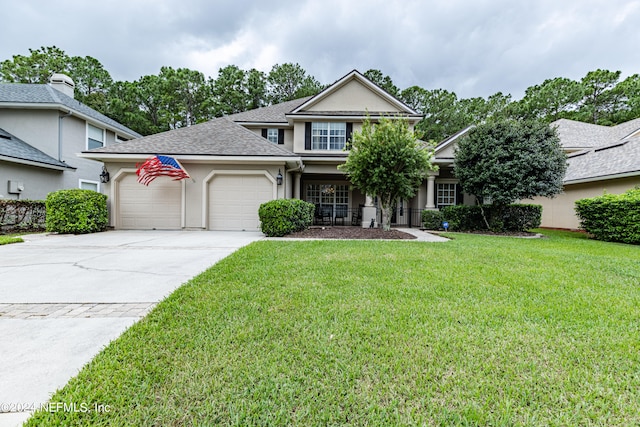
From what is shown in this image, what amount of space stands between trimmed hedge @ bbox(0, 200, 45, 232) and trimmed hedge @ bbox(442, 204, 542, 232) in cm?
1586

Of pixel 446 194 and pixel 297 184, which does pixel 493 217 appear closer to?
pixel 446 194

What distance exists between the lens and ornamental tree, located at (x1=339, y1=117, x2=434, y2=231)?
28.6 ft

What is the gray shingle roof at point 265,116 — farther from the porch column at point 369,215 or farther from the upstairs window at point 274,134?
the porch column at point 369,215

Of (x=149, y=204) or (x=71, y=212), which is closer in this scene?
(x=71, y=212)

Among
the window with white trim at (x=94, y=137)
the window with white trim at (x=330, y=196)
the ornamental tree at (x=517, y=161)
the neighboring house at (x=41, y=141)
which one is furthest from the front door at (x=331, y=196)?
the window with white trim at (x=94, y=137)

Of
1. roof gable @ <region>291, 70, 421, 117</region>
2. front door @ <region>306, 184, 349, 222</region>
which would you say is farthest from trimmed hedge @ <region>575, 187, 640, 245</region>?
front door @ <region>306, 184, 349, 222</region>

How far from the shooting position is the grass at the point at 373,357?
5.06 feet

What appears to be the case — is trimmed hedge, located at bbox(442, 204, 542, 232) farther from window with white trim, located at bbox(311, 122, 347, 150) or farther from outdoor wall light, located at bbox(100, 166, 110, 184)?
outdoor wall light, located at bbox(100, 166, 110, 184)

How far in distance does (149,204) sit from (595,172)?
1949 centimetres

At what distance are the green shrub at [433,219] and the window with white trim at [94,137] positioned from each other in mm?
17336

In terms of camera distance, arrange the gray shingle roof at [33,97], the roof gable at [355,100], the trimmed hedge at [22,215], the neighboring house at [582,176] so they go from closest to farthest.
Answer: the trimmed hedge at [22,215] < the neighboring house at [582,176] < the gray shingle roof at [33,97] < the roof gable at [355,100]

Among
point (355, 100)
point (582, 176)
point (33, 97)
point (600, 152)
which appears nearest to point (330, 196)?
point (355, 100)

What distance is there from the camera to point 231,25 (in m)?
15.9

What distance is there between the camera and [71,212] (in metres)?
8.88
